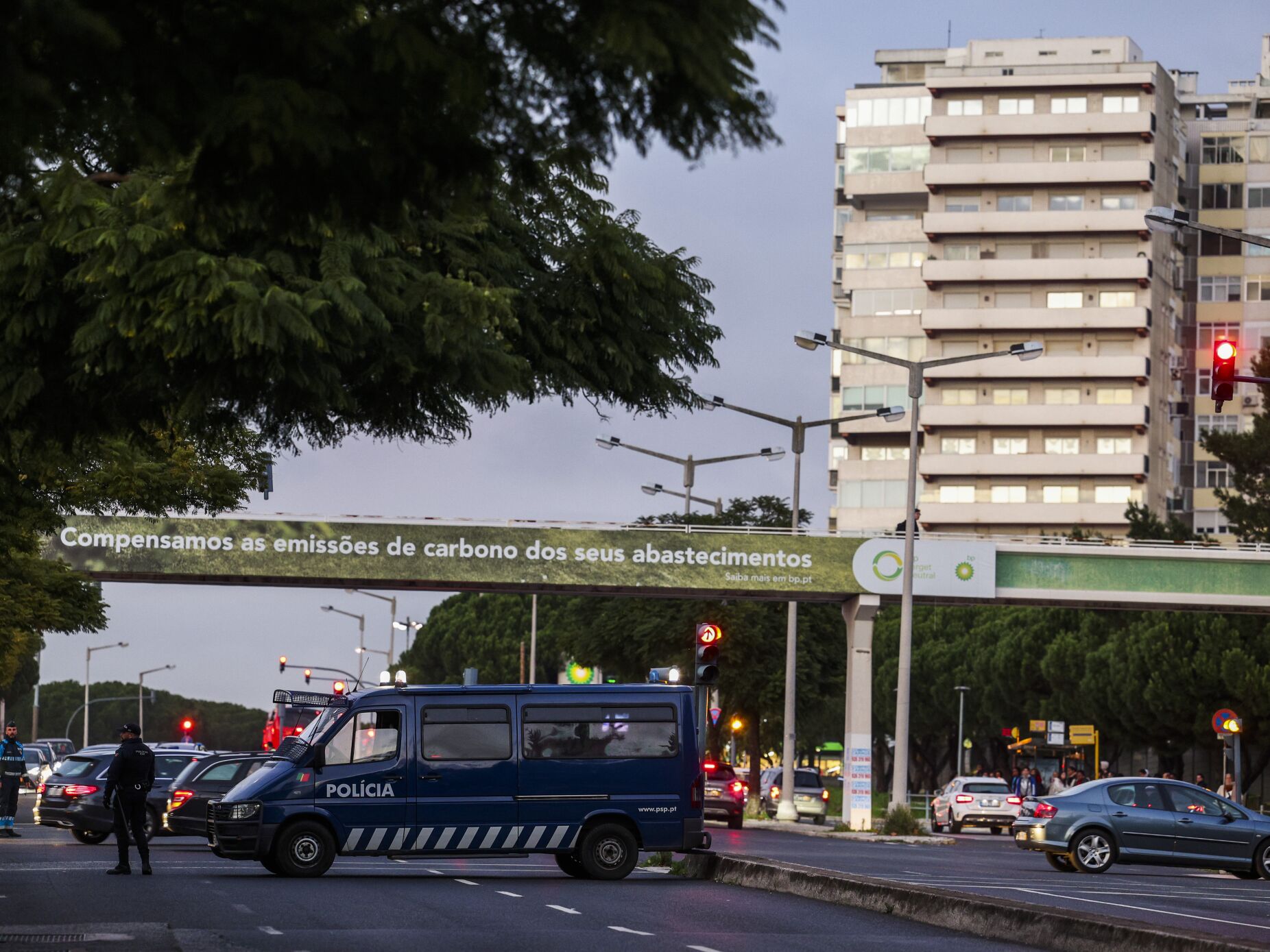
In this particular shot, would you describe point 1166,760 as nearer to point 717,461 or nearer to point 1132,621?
point 1132,621

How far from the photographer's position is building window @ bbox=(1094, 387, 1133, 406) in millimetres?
→ 110250

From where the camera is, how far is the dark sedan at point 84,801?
3047 centimetres

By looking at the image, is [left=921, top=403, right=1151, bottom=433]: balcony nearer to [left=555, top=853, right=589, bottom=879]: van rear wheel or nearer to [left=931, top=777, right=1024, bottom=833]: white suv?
[left=931, top=777, right=1024, bottom=833]: white suv

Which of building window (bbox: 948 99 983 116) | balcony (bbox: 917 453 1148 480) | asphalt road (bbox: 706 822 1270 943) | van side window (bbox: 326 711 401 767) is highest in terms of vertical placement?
building window (bbox: 948 99 983 116)

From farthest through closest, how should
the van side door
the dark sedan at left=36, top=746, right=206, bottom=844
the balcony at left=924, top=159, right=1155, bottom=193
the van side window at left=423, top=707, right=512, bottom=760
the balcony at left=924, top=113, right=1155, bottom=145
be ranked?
the balcony at left=924, top=159, right=1155, bottom=193 → the balcony at left=924, top=113, right=1155, bottom=145 → the dark sedan at left=36, top=746, right=206, bottom=844 → the van side window at left=423, top=707, right=512, bottom=760 → the van side door

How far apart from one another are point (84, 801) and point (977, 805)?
26.4 metres

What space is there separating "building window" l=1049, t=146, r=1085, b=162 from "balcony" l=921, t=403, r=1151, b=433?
12835mm

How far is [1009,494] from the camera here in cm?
11269

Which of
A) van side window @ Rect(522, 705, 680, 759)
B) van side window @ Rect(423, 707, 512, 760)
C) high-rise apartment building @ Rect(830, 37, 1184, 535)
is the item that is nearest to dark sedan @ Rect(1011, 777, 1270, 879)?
van side window @ Rect(522, 705, 680, 759)

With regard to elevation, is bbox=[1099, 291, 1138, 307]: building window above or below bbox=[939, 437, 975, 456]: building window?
above

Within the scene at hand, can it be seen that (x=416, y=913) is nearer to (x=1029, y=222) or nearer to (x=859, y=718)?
(x=859, y=718)

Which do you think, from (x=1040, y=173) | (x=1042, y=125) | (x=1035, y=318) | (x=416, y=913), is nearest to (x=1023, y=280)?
(x=1035, y=318)

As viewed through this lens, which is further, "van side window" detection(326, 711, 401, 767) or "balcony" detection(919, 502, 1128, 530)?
"balcony" detection(919, 502, 1128, 530)

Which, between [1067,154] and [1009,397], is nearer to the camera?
[1067,154]
